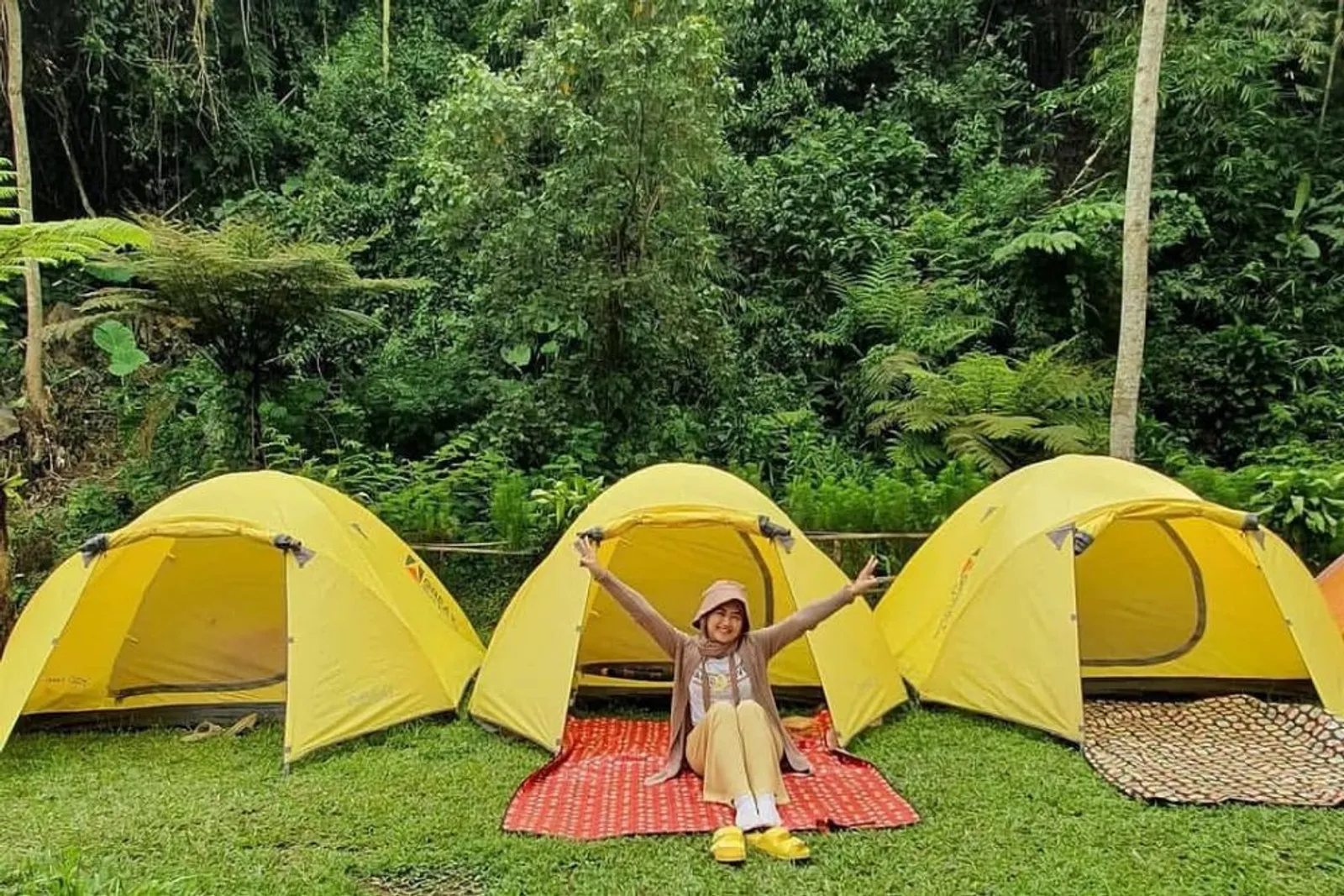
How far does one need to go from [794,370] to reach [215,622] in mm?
5187

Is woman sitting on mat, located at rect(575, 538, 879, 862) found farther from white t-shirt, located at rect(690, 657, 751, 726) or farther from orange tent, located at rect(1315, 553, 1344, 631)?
orange tent, located at rect(1315, 553, 1344, 631)

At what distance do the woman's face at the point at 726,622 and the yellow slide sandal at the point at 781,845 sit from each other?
717 mm

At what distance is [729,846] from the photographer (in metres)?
3.24

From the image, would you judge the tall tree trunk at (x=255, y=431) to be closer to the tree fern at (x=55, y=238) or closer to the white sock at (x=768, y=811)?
the tree fern at (x=55, y=238)

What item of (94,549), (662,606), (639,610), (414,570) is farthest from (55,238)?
(662,606)

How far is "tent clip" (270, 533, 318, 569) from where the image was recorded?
4258 mm

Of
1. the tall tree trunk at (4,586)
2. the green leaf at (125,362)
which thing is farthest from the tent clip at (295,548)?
the green leaf at (125,362)

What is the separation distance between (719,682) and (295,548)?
190 cm

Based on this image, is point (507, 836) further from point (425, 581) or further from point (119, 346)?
point (119, 346)

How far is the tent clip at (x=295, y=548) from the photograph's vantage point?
4258mm

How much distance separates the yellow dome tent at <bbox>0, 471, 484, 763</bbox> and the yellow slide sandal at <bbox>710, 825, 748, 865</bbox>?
1.76 meters

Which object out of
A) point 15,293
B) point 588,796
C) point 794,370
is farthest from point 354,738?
point 15,293

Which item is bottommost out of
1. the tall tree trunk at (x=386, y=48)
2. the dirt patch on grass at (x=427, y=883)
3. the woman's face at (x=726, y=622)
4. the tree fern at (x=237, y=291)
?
the dirt patch on grass at (x=427, y=883)

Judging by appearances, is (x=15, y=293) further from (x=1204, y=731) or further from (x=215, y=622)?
(x=1204, y=731)
